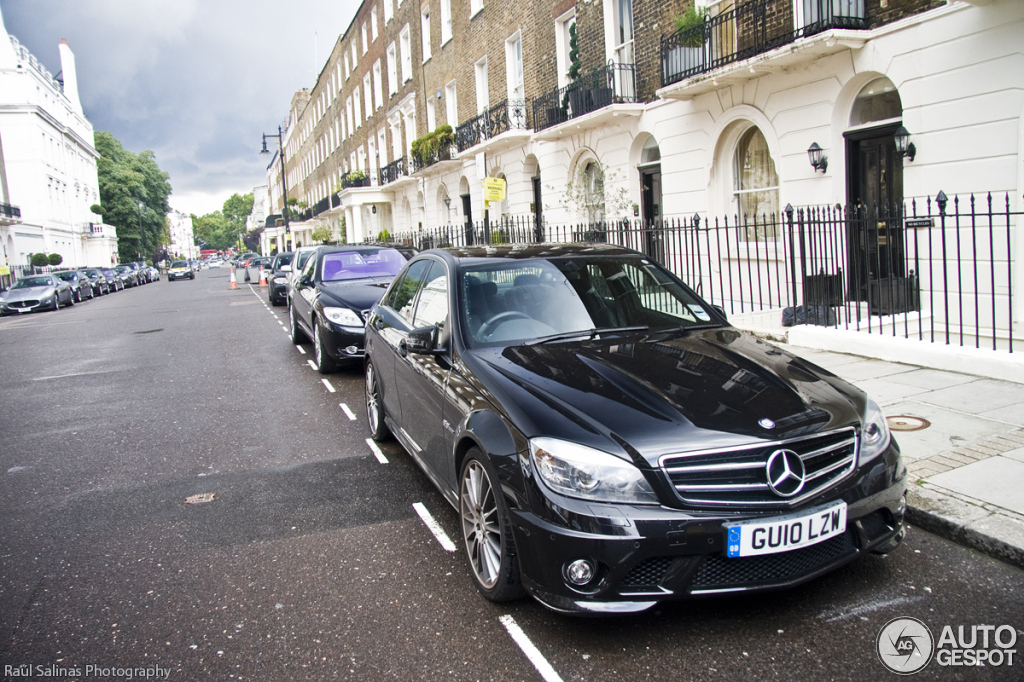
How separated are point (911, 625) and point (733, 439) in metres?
1.13

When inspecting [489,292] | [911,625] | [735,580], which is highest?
[489,292]

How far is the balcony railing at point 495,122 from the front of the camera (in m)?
21.2

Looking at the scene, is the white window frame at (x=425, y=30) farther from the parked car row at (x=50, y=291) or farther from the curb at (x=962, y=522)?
the curb at (x=962, y=522)

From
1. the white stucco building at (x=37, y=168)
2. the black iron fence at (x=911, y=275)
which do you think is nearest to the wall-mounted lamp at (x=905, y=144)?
the black iron fence at (x=911, y=275)

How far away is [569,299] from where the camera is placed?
441 cm

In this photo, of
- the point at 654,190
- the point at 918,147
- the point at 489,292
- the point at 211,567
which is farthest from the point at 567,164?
the point at 211,567

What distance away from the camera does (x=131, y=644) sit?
3.18 m

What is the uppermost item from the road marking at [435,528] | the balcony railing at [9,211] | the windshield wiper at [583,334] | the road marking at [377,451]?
the balcony railing at [9,211]

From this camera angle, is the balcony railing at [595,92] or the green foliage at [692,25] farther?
the balcony railing at [595,92]

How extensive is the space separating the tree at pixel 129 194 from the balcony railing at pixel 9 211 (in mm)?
30433

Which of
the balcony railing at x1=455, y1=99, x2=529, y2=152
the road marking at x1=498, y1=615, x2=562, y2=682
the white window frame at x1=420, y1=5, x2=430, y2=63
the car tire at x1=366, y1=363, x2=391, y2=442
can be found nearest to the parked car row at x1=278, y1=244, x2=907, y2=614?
the road marking at x1=498, y1=615, x2=562, y2=682

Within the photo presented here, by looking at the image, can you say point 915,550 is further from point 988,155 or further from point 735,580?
point 988,155

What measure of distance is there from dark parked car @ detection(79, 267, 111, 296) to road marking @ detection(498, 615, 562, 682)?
1569 inches

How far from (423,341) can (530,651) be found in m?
1.87
